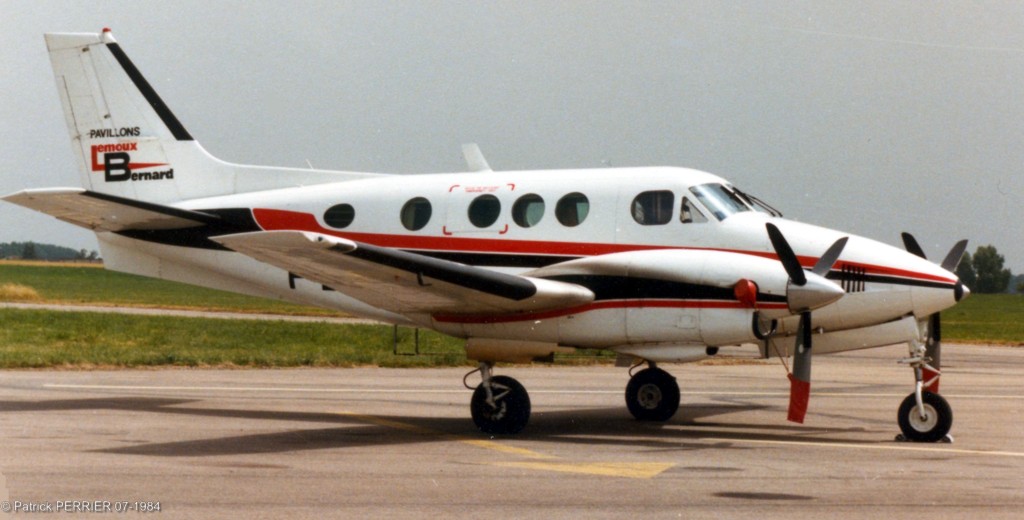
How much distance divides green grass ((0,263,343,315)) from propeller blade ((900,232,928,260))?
1370 inches

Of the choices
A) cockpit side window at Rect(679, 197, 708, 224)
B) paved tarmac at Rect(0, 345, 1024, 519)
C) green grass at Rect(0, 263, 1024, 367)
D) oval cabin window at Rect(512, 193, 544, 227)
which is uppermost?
oval cabin window at Rect(512, 193, 544, 227)

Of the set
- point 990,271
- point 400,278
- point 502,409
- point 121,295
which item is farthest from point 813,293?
point 990,271

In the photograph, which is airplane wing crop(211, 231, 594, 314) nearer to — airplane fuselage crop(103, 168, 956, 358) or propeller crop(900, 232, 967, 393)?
airplane fuselage crop(103, 168, 956, 358)

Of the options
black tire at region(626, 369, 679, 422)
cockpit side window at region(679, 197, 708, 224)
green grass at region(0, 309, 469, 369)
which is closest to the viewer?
cockpit side window at region(679, 197, 708, 224)

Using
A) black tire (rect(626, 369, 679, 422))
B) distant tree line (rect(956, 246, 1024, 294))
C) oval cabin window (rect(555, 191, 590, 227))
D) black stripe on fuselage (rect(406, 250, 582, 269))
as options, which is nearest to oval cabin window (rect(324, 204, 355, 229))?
black stripe on fuselage (rect(406, 250, 582, 269))

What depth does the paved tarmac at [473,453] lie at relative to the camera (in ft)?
28.7

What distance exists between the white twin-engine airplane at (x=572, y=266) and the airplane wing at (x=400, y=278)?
0.03m

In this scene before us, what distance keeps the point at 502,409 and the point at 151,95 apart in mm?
8186

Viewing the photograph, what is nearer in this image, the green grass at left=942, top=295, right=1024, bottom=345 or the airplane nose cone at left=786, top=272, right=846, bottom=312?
the airplane nose cone at left=786, top=272, right=846, bottom=312

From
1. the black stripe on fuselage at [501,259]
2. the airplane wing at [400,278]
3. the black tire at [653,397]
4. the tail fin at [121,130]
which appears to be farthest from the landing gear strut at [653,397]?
the tail fin at [121,130]

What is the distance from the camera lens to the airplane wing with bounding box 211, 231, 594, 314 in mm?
11469

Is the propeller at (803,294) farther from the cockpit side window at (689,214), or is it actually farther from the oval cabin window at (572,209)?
the oval cabin window at (572,209)

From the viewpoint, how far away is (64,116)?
17.6 metres

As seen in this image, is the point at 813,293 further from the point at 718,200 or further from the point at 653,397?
the point at 653,397
